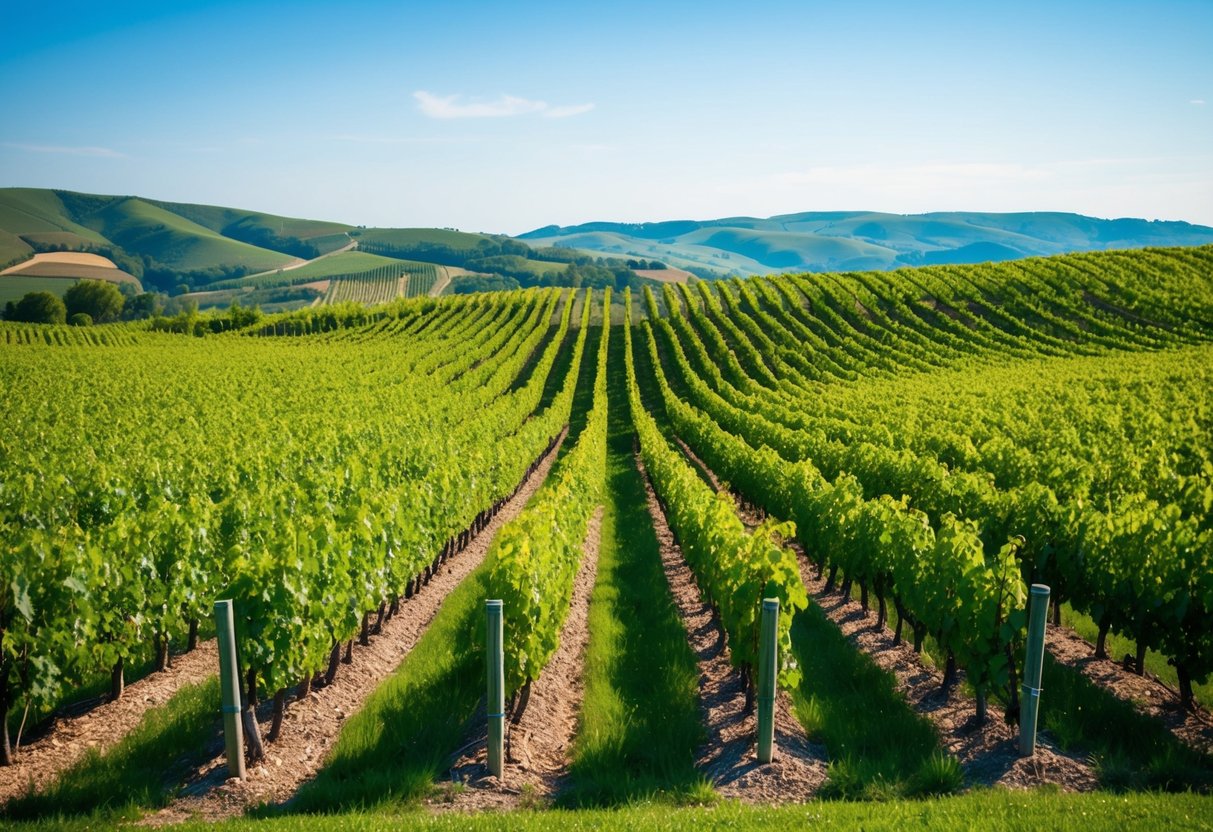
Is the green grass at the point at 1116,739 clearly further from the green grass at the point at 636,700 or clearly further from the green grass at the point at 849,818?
the green grass at the point at 636,700

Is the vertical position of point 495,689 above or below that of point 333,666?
above

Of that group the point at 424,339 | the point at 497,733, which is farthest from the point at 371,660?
the point at 424,339

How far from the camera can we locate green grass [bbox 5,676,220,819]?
5.59 m

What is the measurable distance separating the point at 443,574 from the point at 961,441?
13.5m

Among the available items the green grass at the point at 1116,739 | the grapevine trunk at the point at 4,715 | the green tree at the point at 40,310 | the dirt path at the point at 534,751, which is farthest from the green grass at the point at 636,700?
the green tree at the point at 40,310

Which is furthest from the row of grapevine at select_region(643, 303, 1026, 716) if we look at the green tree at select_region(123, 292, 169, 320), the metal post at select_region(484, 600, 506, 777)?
the green tree at select_region(123, 292, 169, 320)

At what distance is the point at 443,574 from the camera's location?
46.9 ft

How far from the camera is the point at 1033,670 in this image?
6121 mm

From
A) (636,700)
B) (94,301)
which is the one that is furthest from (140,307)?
(636,700)

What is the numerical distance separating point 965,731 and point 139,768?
769cm

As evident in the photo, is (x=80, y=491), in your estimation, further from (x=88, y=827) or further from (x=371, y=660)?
(x=88, y=827)

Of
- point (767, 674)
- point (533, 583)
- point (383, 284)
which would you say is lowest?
point (767, 674)

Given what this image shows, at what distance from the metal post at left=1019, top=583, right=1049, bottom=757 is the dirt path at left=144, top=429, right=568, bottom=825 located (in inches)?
251

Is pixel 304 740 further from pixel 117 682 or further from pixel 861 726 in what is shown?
pixel 861 726
